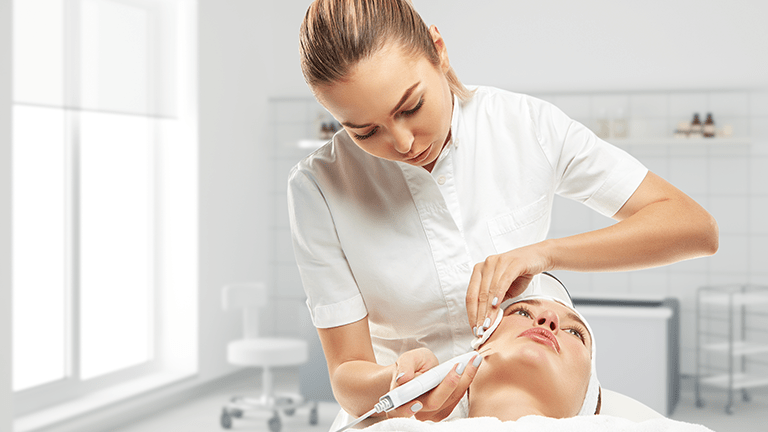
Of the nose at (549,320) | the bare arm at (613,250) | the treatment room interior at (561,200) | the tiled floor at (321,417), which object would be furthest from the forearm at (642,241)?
the tiled floor at (321,417)

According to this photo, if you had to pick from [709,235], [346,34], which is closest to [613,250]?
[709,235]

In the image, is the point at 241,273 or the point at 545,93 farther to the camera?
the point at 241,273

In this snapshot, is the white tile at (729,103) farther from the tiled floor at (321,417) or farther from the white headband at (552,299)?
the white headband at (552,299)

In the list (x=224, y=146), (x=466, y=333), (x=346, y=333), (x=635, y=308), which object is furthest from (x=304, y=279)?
(x=224, y=146)

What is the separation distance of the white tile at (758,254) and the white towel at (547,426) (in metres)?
3.61

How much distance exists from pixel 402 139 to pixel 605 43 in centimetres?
362

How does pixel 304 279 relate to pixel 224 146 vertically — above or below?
below

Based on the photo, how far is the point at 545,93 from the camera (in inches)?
163

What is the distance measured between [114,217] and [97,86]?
76 cm

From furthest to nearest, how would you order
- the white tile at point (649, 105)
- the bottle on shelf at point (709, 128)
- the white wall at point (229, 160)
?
the white wall at point (229, 160)
the white tile at point (649, 105)
the bottle on shelf at point (709, 128)

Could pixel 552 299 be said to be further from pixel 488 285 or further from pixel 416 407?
pixel 416 407

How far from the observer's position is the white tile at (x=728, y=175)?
3.92m

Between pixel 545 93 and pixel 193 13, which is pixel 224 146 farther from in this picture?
pixel 545 93

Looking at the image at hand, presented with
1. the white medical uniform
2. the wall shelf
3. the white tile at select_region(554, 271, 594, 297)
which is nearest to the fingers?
the white medical uniform
